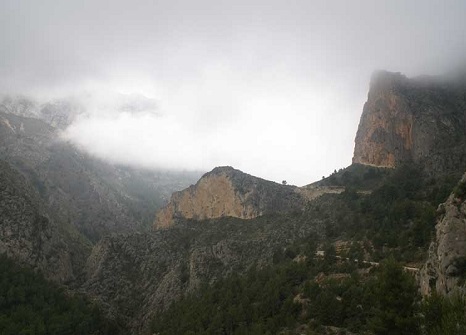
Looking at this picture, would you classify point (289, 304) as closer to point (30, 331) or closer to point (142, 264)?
point (30, 331)

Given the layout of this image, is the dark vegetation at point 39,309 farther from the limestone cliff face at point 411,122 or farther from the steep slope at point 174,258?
the limestone cliff face at point 411,122

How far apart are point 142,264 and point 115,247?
11691mm

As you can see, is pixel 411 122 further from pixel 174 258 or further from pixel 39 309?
pixel 39 309

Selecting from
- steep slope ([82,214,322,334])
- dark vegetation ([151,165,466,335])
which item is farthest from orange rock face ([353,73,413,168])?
steep slope ([82,214,322,334])

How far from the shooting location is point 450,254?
133 feet

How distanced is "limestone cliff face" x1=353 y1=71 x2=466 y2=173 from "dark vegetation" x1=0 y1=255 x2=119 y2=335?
289ft

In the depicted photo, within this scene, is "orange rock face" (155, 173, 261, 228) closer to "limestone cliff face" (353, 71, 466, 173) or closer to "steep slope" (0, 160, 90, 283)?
"steep slope" (0, 160, 90, 283)

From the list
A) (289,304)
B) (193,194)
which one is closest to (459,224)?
(289,304)

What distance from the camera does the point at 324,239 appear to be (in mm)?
96062

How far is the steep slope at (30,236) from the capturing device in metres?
127

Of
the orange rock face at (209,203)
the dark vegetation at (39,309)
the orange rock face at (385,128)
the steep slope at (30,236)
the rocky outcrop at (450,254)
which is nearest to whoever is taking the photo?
the rocky outcrop at (450,254)

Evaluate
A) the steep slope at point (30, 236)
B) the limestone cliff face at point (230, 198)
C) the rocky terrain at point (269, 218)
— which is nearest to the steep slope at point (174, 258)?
the rocky terrain at point (269, 218)

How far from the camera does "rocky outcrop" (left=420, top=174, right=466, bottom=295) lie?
38594 millimetres

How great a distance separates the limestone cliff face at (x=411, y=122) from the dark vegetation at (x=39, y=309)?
88.2 m
